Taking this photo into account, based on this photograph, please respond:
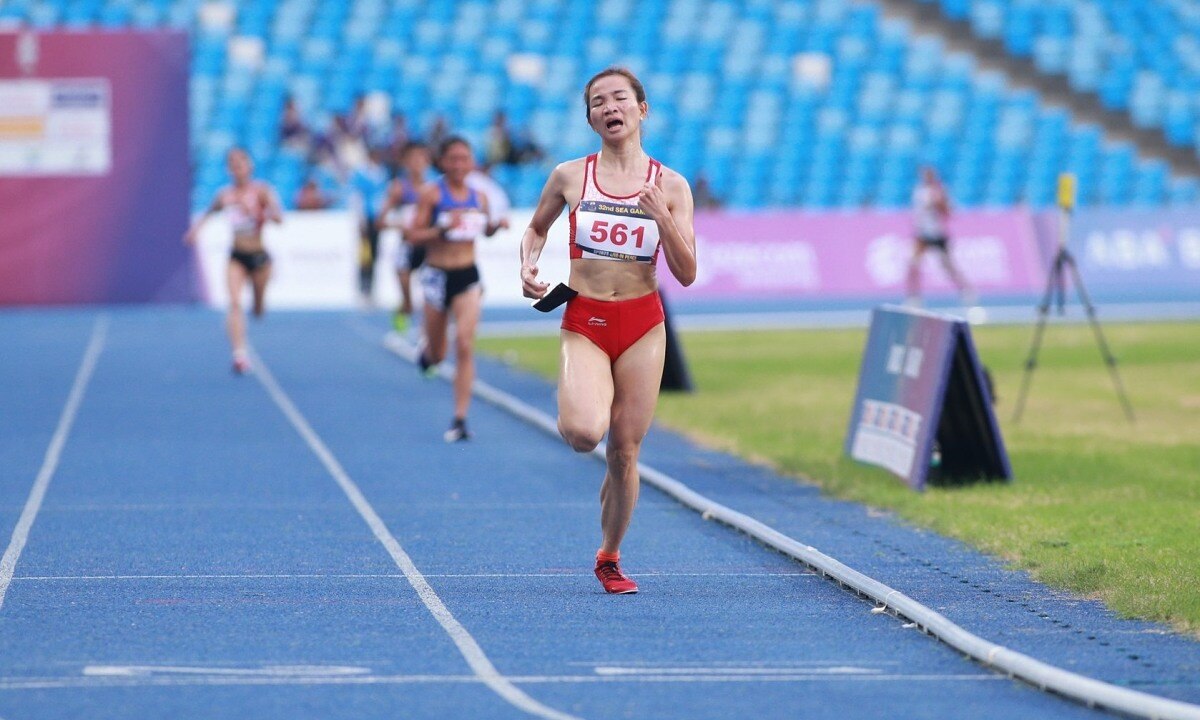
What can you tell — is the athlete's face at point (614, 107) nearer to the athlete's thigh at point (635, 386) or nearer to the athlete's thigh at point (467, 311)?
the athlete's thigh at point (635, 386)

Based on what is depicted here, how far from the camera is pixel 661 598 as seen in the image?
8148 millimetres

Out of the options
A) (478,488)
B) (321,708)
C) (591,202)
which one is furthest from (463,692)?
(478,488)

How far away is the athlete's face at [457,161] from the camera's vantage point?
14516 millimetres

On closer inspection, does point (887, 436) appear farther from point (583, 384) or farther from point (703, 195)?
point (703, 195)

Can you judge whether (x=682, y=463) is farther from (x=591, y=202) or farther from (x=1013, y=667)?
(x=1013, y=667)

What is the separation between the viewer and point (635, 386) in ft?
26.7

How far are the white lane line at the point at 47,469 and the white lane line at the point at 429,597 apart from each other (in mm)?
1725

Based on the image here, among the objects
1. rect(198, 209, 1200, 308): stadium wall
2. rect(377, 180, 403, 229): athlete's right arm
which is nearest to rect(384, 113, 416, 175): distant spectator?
rect(198, 209, 1200, 308): stadium wall

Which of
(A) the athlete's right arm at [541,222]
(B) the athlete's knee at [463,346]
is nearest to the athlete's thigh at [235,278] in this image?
(B) the athlete's knee at [463,346]

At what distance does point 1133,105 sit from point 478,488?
95.3 ft

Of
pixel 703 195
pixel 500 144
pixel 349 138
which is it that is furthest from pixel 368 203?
pixel 703 195

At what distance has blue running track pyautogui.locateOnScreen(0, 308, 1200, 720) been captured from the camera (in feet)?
20.6

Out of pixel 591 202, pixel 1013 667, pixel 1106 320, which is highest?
pixel 591 202

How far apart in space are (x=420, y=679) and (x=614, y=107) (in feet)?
8.58
